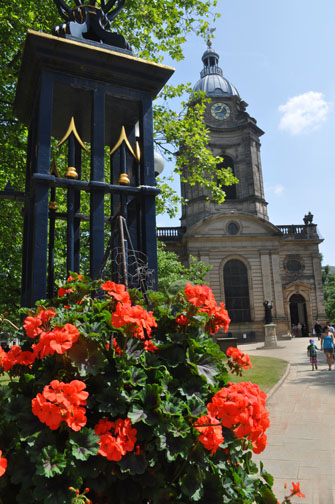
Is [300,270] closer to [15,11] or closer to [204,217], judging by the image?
[204,217]

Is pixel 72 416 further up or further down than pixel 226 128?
further down

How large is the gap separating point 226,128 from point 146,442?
1525 inches

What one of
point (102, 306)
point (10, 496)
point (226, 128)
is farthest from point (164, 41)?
point (226, 128)

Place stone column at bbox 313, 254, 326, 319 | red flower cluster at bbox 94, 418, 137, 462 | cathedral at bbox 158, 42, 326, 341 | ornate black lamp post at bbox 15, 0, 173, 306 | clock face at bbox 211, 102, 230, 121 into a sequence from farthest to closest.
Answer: clock face at bbox 211, 102, 230, 121, stone column at bbox 313, 254, 326, 319, cathedral at bbox 158, 42, 326, 341, ornate black lamp post at bbox 15, 0, 173, 306, red flower cluster at bbox 94, 418, 137, 462

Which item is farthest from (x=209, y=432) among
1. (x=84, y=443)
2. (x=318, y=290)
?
(x=318, y=290)

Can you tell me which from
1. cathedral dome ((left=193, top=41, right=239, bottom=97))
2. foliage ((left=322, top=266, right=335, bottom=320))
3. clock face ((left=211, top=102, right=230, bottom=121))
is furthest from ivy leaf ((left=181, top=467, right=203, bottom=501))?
foliage ((left=322, top=266, right=335, bottom=320))

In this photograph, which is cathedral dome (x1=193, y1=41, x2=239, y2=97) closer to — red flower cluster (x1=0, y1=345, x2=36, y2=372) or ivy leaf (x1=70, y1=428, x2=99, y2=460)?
red flower cluster (x1=0, y1=345, x2=36, y2=372)

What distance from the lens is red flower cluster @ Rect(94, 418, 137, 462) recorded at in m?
1.39

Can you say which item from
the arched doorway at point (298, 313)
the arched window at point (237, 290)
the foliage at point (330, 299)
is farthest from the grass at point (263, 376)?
the foliage at point (330, 299)

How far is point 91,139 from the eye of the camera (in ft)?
→ 8.49

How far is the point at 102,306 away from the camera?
5.59 feet

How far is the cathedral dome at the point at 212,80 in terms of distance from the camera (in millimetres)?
39781

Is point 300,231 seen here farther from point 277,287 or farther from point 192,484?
point 192,484

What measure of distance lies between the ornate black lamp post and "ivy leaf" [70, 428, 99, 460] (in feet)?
3.11
